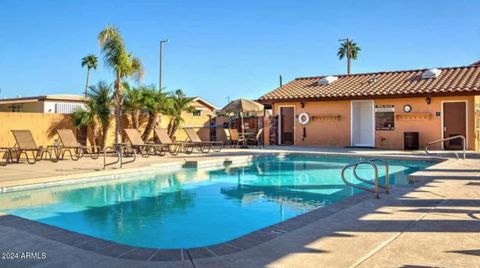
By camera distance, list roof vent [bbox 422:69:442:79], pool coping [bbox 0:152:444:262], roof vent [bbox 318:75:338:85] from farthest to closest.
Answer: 1. roof vent [bbox 318:75:338:85]
2. roof vent [bbox 422:69:442:79]
3. pool coping [bbox 0:152:444:262]

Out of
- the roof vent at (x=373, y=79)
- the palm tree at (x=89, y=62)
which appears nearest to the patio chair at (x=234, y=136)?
the roof vent at (x=373, y=79)

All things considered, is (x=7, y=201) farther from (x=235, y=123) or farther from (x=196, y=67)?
(x=196, y=67)

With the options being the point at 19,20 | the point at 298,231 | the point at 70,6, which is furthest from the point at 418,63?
the point at 298,231

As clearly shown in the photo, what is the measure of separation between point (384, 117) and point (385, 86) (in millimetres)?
1436

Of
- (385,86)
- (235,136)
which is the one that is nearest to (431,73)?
(385,86)

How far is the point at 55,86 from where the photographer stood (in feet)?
138

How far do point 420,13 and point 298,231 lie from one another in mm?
16345

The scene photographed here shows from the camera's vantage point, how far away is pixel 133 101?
54.3 feet

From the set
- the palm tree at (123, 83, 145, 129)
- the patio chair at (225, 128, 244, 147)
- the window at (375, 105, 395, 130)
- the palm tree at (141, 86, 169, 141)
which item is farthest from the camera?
the patio chair at (225, 128, 244, 147)

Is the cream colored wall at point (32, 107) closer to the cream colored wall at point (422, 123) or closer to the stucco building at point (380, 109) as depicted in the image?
the stucco building at point (380, 109)

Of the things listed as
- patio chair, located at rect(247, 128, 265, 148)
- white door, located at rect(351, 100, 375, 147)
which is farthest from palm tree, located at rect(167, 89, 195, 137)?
white door, located at rect(351, 100, 375, 147)

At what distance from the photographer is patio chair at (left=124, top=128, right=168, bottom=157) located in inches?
574

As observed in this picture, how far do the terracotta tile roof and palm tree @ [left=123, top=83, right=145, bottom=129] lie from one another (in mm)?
6766

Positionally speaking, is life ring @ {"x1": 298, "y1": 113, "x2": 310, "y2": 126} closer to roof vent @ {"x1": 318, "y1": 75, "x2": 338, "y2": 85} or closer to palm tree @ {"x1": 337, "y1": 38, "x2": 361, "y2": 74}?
roof vent @ {"x1": 318, "y1": 75, "x2": 338, "y2": 85}
